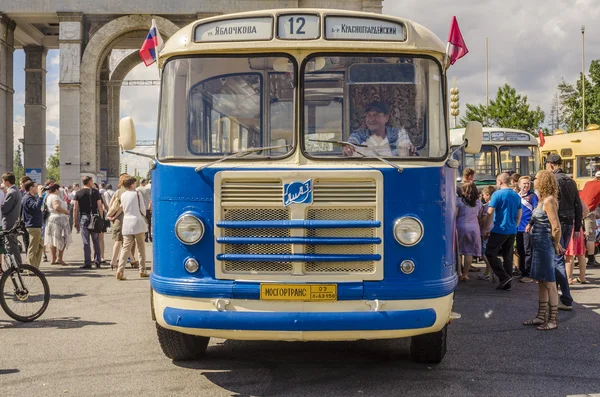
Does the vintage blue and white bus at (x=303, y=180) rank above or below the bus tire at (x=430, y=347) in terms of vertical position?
above

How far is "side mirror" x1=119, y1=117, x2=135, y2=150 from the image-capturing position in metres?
6.43

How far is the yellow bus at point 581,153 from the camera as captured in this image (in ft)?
78.3

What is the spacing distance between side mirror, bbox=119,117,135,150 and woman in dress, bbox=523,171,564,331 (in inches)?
181

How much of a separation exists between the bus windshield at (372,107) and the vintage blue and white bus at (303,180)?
1cm

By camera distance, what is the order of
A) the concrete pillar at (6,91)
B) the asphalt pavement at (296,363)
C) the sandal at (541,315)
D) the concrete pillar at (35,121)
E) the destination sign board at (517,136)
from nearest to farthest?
the asphalt pavement at (296,363) → the sandal at (541,315) → the destination sign board at (517,136) → the concrete pillar at (6,91) → the concrete pillar at (35,121)

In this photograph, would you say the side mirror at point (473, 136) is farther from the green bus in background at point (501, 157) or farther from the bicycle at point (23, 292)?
the green bus in background at point (501, 157)

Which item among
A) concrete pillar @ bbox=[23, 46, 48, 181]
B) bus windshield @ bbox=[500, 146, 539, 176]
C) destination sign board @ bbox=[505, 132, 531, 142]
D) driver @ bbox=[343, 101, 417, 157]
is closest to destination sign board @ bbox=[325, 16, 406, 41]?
driver @ bbox=[343, 101, 417, 157]

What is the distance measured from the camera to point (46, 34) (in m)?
48.4

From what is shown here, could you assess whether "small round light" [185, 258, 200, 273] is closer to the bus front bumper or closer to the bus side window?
the bus front bumper

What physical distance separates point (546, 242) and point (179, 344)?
13.9 feet

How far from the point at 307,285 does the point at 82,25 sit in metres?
37.1

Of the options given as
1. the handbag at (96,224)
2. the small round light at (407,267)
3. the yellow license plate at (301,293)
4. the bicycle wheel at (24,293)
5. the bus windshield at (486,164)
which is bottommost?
the bicycle wheel at (24,293)

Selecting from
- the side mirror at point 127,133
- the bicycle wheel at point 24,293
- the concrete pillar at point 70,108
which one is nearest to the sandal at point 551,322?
the side mirror at point 127,133

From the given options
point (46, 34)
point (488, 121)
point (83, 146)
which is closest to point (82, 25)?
point (83, 146)
